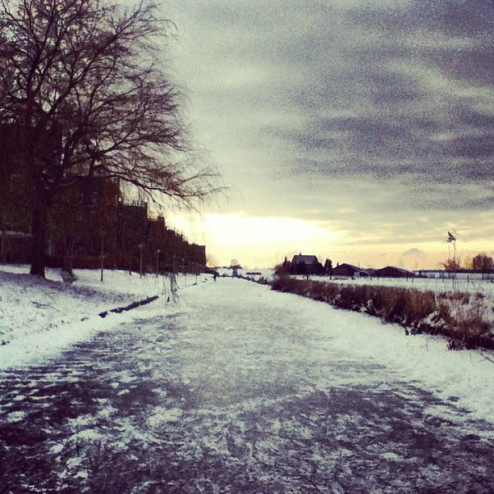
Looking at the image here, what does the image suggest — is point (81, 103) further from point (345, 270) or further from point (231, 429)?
point (345, 270)


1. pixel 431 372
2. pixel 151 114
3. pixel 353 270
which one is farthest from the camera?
pixel 353 270

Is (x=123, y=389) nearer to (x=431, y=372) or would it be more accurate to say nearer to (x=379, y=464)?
(x=379, y=464)

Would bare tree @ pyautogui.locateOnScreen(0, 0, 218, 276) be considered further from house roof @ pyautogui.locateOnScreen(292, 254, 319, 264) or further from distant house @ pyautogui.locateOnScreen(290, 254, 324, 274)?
house roof @ pyautogui.locateOnScreen(292, 254, 319, 264)

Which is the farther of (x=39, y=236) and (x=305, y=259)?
(x=305, y=259)

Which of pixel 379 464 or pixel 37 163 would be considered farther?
pixel 37 163

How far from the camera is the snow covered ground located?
7488mm

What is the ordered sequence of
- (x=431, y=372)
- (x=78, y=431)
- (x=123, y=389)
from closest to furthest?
(x=78, y=431)
(x=123, y=389)
(x=431, y=372)

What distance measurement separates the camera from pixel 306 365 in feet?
28.8

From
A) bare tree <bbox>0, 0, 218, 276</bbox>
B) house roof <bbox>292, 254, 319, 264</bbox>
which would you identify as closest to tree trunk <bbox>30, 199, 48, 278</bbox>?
bare tree <bbox>0, 0, 218, 276</bbox>

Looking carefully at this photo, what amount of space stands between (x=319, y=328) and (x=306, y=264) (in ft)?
355

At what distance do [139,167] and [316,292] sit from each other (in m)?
13.8

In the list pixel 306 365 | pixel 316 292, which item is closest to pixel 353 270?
pixel 316 292

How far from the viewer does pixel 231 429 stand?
507 centimetres

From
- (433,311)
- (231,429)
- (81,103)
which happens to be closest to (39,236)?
(81,103)
